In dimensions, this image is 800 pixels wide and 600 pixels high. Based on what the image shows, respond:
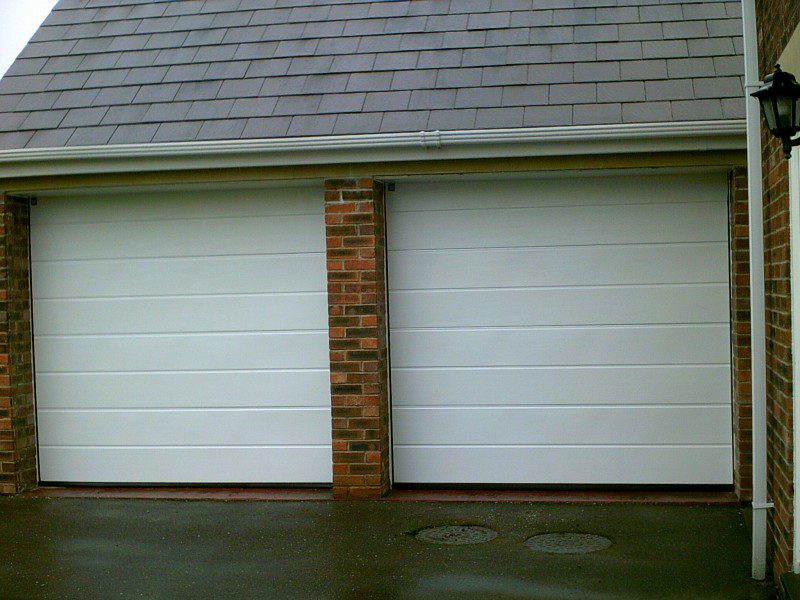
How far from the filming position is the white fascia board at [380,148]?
22.6 feet

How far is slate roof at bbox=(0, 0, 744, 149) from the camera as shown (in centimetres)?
738

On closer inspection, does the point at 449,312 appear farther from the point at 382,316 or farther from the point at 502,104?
the point at 502,104

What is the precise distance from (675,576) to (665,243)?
8.85 feet

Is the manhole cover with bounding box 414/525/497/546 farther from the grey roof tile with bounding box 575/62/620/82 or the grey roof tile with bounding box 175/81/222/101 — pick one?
the grey roof tile with bounding box 175/81/222/101

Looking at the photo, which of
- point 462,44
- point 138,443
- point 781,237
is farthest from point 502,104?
point 138,443

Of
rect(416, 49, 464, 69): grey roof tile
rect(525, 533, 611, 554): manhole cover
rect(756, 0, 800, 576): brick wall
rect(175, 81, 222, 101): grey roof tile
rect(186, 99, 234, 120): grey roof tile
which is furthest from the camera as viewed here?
rect(175, 81, 222, 101): grey roof tile

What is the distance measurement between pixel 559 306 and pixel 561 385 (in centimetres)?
59

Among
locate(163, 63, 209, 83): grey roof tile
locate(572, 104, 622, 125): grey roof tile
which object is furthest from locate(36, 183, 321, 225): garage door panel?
locate(572, 104, 622, 125): grey roof tile

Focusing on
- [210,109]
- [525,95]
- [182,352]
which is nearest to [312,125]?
[210,109]

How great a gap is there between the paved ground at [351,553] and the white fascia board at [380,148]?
2500 mm

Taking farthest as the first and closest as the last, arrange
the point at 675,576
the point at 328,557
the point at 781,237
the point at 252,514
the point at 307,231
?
the point at 307,231 → the point at 252,514 → the point at 328,557 → the point at 675,576 → the point at 781,237

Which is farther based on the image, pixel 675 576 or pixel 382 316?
pixel 382 316

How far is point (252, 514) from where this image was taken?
7.26 metres

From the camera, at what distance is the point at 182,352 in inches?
316
